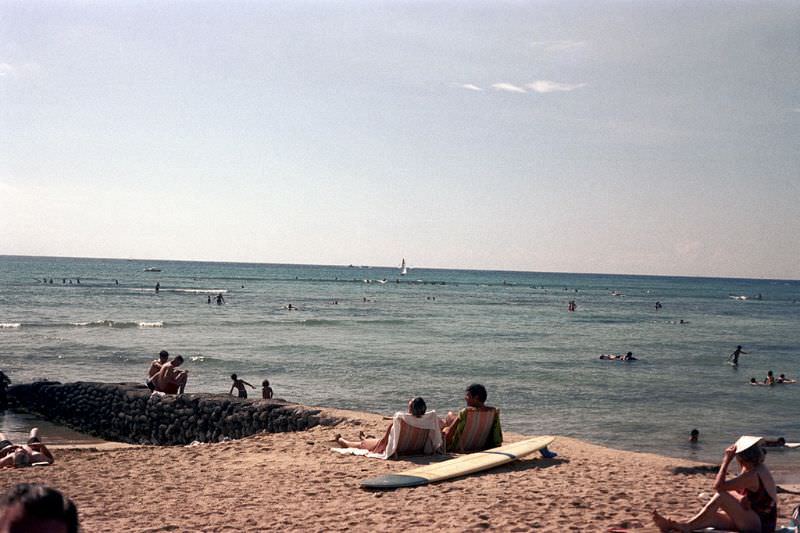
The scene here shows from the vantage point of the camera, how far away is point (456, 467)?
9688 millimetres

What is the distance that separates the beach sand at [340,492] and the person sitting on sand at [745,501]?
2.28 feet

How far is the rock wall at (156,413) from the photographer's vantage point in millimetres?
15586

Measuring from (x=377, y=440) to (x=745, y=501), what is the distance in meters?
5.90

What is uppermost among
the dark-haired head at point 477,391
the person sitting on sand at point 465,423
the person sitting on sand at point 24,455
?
the dark-haired head at point 477,391

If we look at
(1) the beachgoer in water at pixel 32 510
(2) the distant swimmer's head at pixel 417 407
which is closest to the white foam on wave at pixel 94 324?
(2) the distant swimmer's head at pixel 417 407

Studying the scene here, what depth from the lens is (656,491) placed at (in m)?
8.98

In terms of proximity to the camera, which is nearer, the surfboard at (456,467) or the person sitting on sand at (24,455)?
the surfboard at (456,467)

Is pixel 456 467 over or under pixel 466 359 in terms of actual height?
over

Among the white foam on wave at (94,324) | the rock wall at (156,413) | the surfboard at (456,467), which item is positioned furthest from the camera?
the white foam on wave at (94,324)

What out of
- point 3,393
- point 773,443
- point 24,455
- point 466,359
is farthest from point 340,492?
point 466,359

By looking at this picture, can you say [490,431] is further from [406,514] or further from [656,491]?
[406,514]

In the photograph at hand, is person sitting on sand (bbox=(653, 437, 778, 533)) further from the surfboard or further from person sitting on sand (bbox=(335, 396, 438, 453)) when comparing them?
person sitting on sand (bbox=(335, 396, 438, 453))

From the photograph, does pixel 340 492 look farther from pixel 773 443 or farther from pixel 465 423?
pixel 773 443

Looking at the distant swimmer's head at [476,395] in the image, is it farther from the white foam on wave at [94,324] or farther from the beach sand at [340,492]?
the white foam on wave at [94,324]
